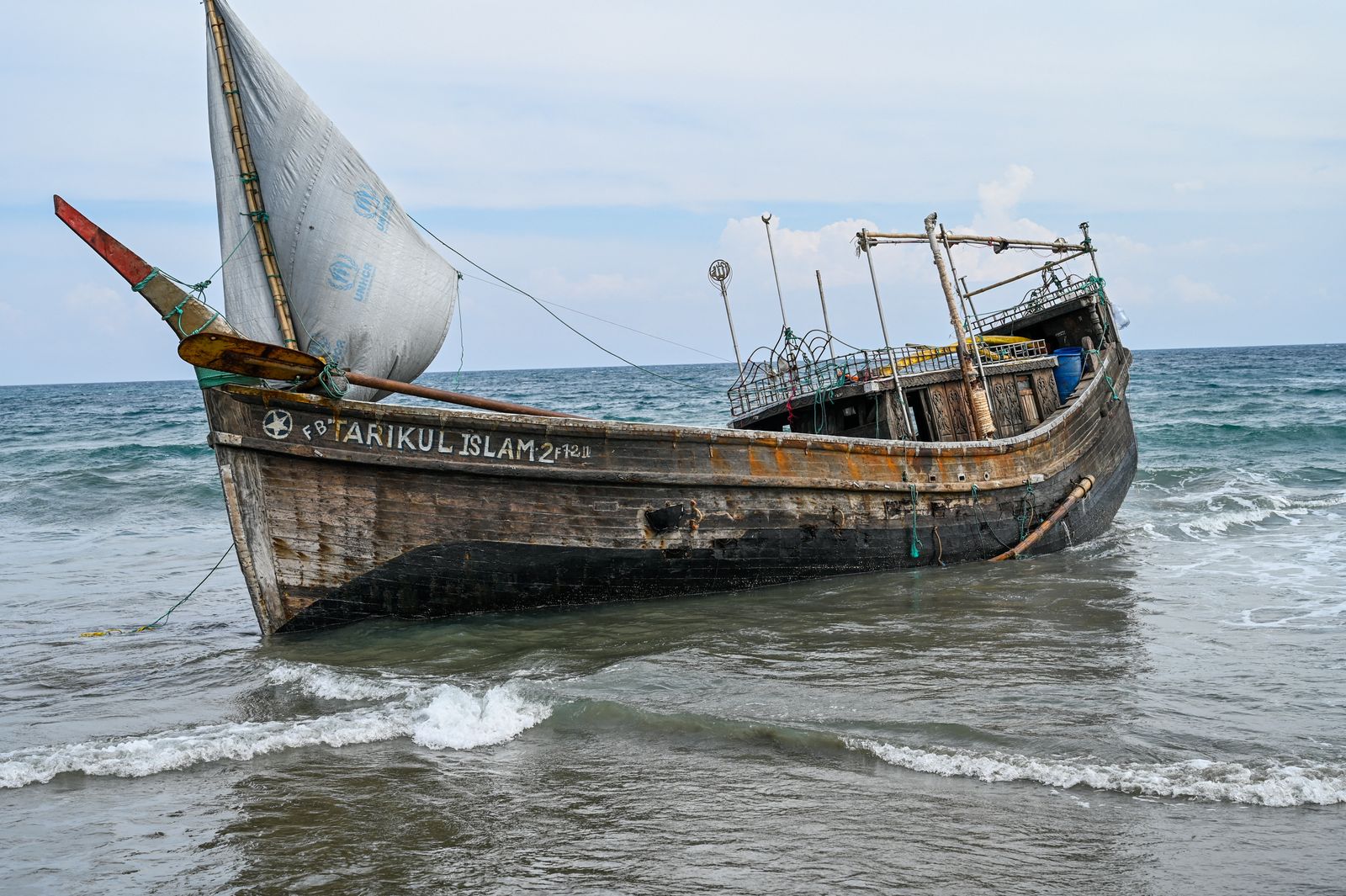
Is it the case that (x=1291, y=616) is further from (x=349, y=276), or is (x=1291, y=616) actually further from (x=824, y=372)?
(x=349, y=276)

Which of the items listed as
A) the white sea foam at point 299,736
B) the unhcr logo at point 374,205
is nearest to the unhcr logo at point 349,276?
the unhcr logo at point 374,205

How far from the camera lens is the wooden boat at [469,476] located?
842 centimetres

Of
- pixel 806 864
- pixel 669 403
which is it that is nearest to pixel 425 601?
pixel 806 864

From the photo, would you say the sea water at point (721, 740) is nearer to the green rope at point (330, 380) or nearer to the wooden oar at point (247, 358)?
the green rope at point (330, 380)

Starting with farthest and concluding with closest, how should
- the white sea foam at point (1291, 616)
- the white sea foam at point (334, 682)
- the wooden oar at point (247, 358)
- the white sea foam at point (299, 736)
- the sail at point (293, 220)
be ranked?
the sail at point (293, 220) → the white sea foam at point (1291, 616) → the wooden oar at point (247, 358) → the white sea foam at point (334, 682) → the white sea foam at point (299, 736)

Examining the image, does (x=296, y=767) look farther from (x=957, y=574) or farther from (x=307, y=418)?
(x=957, y=574)

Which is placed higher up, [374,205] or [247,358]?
[374,205]

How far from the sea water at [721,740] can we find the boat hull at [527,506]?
320mm

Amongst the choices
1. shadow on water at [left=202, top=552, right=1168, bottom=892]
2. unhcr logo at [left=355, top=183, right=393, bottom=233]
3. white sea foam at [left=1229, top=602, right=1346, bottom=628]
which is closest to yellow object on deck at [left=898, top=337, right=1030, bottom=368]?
shadow on water at [left=202, top=552, right=1168, bottom=892]

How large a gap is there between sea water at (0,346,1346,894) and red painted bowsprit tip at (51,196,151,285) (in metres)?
3.31

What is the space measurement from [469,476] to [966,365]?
6197mm

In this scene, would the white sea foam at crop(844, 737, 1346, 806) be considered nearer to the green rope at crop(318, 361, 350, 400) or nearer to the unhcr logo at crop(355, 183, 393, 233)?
the green rope at crop(318, 361, 350, 400)

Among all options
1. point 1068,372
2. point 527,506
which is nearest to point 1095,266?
point 1068,372

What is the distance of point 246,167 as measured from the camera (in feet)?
31.1
